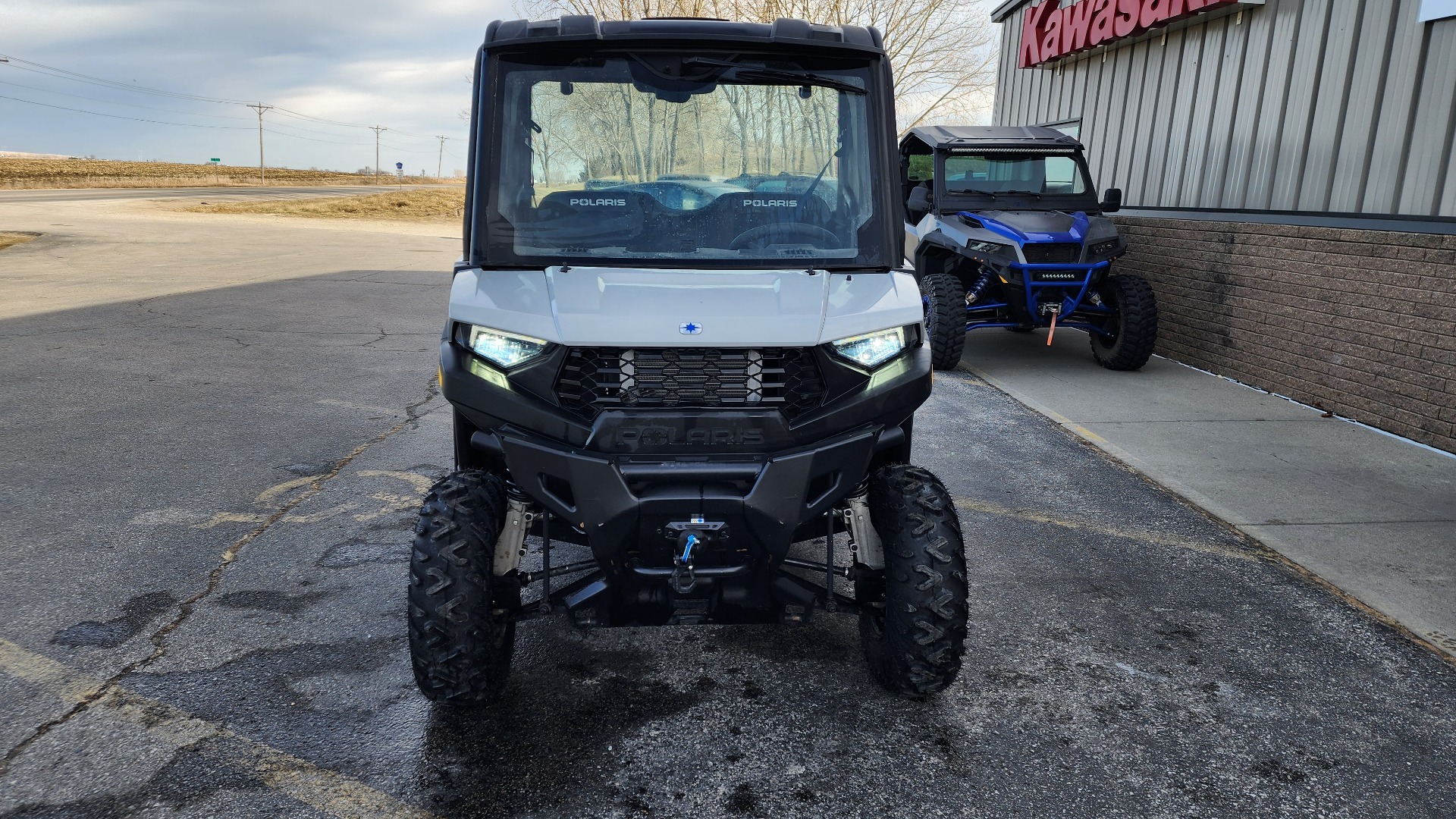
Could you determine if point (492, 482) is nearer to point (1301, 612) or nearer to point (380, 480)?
point (380, 480)

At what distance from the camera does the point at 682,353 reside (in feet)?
9.77

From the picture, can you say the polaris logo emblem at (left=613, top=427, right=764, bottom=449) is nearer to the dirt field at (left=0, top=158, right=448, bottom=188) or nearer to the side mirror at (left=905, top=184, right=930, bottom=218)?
the side mirror at (left=905, top=184, right=930, bottom=218)

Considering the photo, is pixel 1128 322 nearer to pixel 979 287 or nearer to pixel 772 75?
pixel 979 287

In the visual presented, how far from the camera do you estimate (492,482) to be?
3238 millimetres

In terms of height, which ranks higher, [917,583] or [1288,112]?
[1288,112]

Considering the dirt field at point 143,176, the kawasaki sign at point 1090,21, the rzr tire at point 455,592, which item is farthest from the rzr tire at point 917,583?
the dirt field at point 143,176

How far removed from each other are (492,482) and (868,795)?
1.50 metres

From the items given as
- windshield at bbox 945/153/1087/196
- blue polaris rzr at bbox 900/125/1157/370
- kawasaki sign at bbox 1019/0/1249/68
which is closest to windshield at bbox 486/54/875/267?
→ blue polaris rzr at bbox 900/125/1157/370

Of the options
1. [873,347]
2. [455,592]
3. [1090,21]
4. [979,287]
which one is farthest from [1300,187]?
[455,592]

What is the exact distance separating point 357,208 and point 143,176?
41.4 metres

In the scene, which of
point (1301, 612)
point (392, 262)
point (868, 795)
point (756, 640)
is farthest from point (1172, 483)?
point (392, 262)

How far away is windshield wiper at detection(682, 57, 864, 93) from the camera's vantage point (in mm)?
3357

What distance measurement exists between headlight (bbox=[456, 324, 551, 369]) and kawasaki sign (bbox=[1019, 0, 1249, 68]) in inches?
357

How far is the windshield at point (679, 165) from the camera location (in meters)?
3.44
